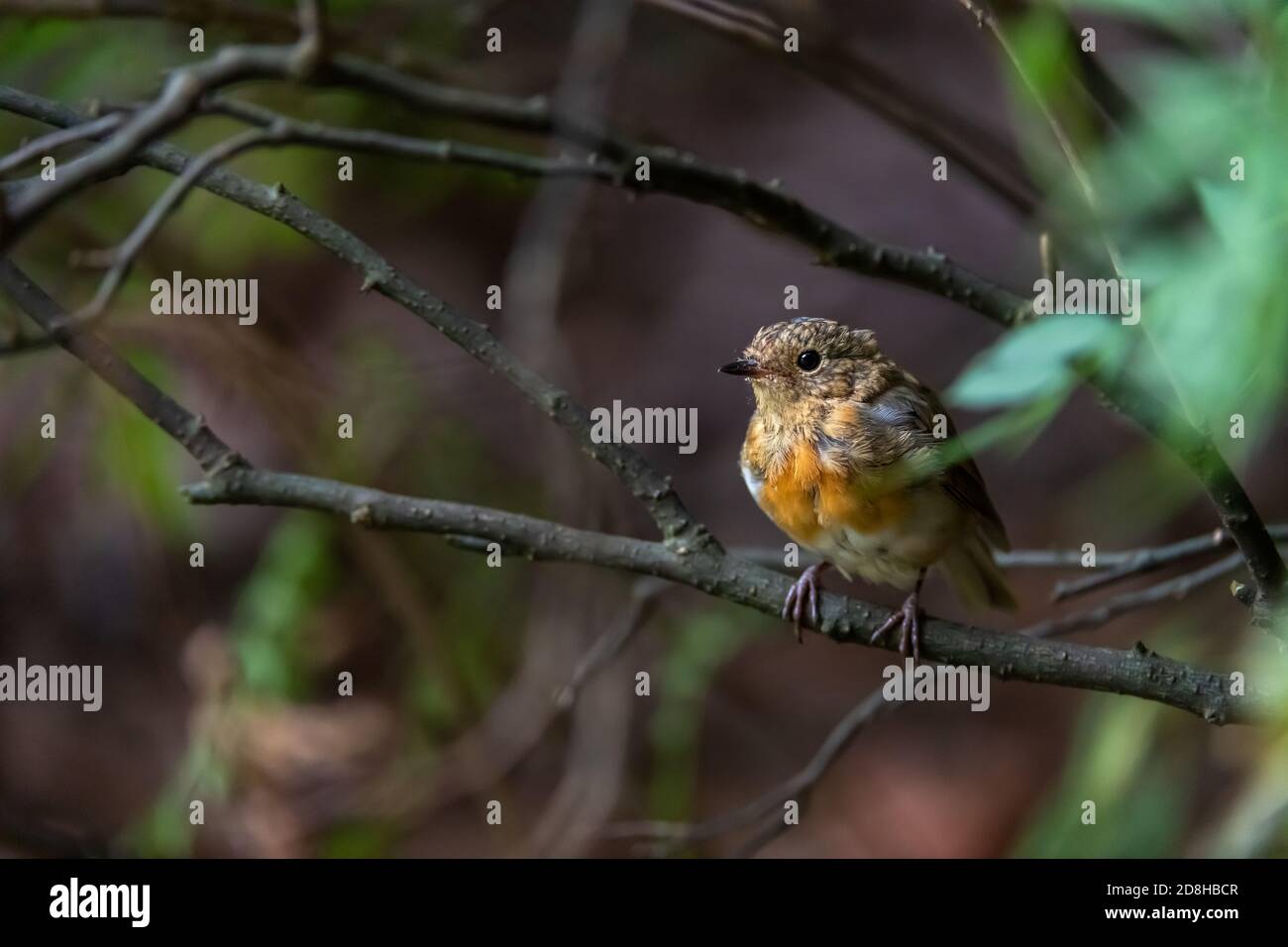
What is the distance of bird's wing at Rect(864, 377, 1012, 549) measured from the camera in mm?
3174

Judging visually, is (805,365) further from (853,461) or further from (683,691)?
(683,691)

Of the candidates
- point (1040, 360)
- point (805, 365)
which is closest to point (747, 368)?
point (805, 365)

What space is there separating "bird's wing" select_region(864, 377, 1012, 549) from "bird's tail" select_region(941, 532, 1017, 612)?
0.47 feet

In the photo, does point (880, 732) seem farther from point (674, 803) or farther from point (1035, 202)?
point (1035, 202)

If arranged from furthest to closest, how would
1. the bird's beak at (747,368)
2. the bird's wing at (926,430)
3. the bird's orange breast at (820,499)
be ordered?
the bird's beak at (747,368) → the bird's wing at (926,430) → the bird's orange breast at (820,499)

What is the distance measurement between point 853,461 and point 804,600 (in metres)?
0.53

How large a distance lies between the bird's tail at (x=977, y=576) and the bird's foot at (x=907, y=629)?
1.02 meters

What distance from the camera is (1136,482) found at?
362 centimetres

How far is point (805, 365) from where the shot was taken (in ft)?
11.0

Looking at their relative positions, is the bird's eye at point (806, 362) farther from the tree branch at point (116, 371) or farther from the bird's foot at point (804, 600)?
the tree branch at point (116, 371)

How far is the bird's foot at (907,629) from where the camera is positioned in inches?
100.0

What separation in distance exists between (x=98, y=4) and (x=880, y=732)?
4958 mm

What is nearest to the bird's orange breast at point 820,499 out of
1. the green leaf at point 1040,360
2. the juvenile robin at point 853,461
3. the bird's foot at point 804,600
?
the juvenile robin at point 853,461

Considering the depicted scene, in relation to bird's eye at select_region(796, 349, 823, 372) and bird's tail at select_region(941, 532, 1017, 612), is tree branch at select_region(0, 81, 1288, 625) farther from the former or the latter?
bird's tail at select_region(941, 532, 1017, 612)
